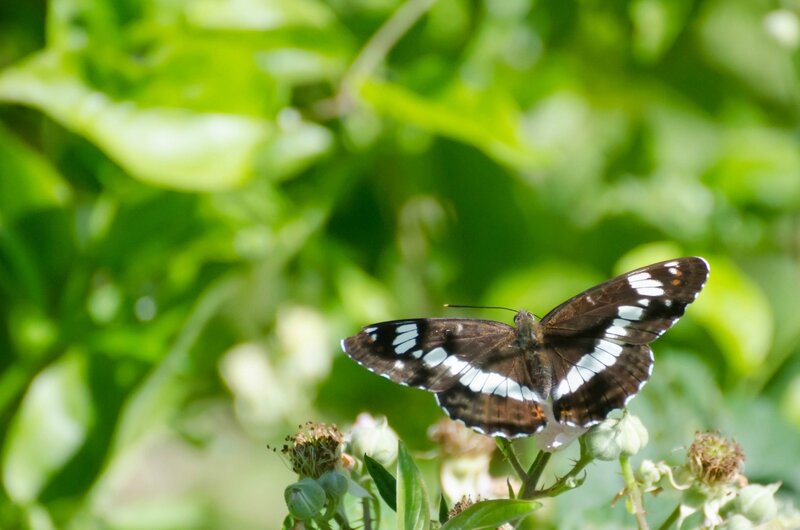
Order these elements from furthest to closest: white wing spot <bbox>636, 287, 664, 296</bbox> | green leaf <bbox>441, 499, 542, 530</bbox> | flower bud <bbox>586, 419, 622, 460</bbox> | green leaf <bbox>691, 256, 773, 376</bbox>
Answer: green leaf <bbox>691, 256, 773, 376</bbox> → white wing spot <bbox>636, 287, 664, 296</bbox> → flower bud <bbox>586, 419, 622, 460</bbox> → green leaf <bbox>441, 499, 542, 530</bbox>

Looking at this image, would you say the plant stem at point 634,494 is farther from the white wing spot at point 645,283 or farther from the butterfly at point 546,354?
the white wing spot at point 645,283

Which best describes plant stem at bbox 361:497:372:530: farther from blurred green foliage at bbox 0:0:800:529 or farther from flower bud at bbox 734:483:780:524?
blurred green foliage at bbox 0:0:800:529

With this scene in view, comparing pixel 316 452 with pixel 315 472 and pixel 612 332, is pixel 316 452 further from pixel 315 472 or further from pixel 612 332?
pixel 612 332

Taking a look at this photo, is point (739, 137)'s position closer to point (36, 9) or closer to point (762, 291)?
point (762, 291)

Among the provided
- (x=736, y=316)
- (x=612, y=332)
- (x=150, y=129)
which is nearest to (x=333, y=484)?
(x=612, y=332)

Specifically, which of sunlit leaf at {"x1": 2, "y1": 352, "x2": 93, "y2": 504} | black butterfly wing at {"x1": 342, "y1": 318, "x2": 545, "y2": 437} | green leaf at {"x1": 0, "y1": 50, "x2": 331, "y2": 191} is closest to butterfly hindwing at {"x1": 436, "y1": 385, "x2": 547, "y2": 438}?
black butterfly wing at {"x1": 342, "y1": 318, "x2": 545, "y2": 437}
